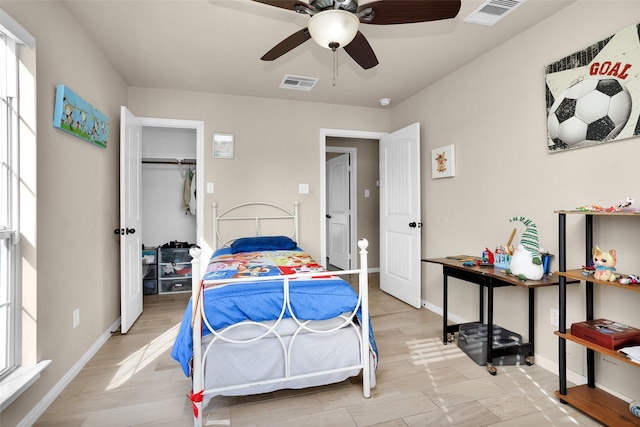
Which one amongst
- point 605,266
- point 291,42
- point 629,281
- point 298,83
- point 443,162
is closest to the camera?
point 629,281

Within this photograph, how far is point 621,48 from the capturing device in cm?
185

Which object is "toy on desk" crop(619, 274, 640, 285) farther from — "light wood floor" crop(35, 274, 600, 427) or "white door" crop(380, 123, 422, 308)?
"white door" crop(380, 123, 422, 308)

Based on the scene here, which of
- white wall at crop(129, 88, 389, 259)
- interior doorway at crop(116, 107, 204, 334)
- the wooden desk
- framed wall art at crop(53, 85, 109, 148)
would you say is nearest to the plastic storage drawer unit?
the wooden desk

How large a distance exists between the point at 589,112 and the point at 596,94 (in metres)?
0.10

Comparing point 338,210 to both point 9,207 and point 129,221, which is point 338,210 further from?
point 9,207

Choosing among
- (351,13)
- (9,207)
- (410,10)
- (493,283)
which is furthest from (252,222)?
(410,10)

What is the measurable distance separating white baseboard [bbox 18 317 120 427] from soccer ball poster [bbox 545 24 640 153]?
3431mm

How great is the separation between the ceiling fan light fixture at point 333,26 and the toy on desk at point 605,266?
1.73 metres

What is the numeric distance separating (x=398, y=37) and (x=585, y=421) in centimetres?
268

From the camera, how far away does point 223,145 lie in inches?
149

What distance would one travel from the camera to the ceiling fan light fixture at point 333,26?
5.21 ft

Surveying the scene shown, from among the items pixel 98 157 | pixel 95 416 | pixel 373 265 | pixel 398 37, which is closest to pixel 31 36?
pixel 98 157

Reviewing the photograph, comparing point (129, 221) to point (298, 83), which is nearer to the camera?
point (129, 221)

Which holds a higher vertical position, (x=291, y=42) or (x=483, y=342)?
(x=291, y=42)
